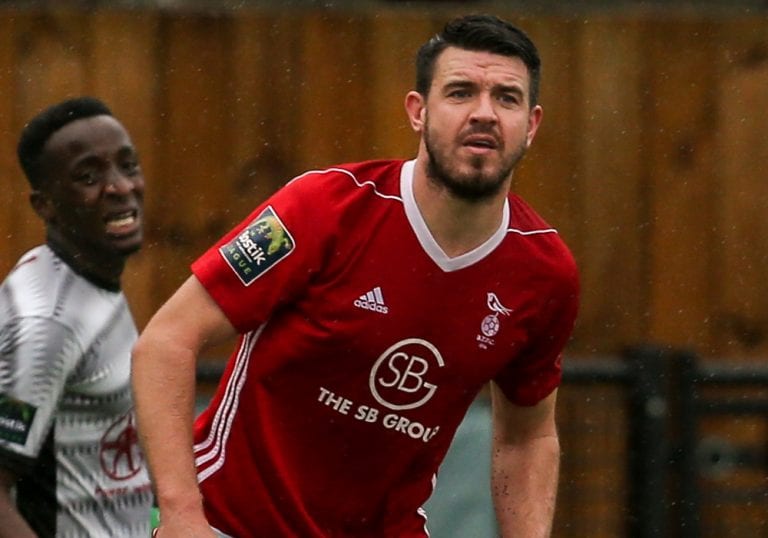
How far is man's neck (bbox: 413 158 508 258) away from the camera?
5.25 meters

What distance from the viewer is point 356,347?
518 centimetres

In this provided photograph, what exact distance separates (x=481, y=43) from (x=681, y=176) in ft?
11.9

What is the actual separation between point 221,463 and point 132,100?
360 cm

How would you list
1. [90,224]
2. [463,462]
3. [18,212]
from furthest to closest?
[18,212] → [463,462] → [90,224]

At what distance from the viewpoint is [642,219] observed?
8.79m

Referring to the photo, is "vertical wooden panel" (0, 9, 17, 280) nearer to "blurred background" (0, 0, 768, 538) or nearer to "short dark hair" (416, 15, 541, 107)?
"blurred background" (0, 0, 768, 538)

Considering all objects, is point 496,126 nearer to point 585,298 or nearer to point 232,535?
point 232,535

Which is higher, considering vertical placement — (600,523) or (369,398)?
(369,398)

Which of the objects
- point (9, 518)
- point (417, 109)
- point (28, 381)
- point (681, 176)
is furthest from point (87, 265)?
point (681, 176)

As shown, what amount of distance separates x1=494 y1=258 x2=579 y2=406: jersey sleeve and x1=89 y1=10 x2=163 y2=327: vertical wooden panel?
3295 mm

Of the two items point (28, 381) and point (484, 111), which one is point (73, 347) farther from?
point (484, 111)

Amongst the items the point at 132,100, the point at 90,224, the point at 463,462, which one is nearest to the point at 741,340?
the point at 463,462

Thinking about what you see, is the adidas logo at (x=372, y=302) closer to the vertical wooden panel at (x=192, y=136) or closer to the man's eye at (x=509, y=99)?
the man's eye at (x=509, y=99)

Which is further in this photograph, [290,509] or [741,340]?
[741,340]
